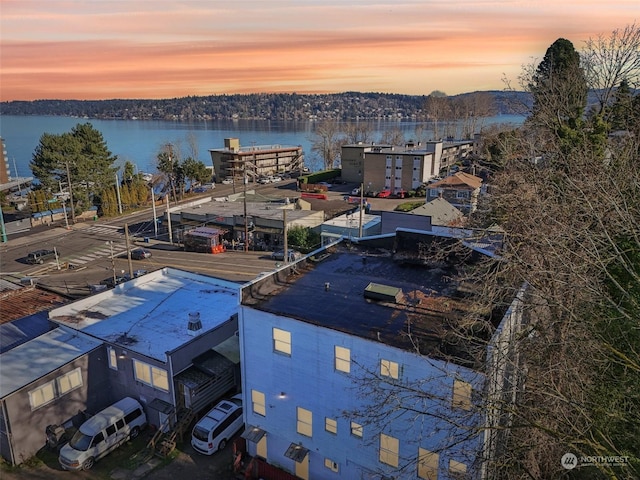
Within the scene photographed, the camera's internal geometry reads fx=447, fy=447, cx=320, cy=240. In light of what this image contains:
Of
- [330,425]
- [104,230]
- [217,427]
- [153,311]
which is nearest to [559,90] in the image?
[330,425]

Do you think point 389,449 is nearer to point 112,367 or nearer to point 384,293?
point 384,293

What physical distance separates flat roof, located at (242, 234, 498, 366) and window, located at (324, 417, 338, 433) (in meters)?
2.99

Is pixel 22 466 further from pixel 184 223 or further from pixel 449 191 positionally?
pixel 449 191

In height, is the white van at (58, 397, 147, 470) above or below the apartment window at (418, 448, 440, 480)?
below

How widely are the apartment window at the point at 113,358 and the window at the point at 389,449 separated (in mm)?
11727

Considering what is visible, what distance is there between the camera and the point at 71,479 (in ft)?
51.1

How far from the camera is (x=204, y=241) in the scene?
41.5 metres

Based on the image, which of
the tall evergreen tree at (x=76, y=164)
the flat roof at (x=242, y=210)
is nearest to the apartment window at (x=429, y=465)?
the flat roof at (x=242, y=210)

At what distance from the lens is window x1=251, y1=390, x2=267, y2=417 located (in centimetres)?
1530

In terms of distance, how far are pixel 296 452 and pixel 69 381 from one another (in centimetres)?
968

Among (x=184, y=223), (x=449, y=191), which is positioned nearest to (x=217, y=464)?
(x=184, y=223)

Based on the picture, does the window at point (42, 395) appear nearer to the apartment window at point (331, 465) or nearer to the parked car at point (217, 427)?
the parked car at point (217, 427)

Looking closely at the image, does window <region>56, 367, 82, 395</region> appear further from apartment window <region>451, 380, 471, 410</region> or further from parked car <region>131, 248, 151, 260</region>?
parked car <region>131, 248, 151, 260</region>

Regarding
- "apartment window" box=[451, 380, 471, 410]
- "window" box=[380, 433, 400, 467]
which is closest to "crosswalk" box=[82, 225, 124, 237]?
"window" box=[380, 433, 400, 467]
